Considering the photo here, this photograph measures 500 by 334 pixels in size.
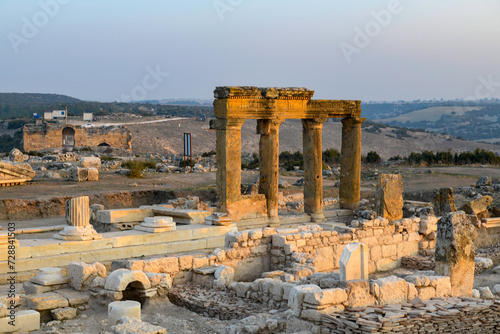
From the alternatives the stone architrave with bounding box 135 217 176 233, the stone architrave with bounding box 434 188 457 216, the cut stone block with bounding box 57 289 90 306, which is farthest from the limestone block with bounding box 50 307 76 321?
the stone architrave with bounding box 434 188 457 216

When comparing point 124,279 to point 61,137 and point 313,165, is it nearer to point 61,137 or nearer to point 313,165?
point 313,165

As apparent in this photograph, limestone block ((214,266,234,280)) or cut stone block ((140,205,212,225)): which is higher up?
cut stone block ((140,205,212,225))

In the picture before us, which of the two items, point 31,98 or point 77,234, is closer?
point 77,234

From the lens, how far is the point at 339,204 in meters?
20.5

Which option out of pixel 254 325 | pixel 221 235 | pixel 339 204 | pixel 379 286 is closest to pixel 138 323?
pixel 254 325

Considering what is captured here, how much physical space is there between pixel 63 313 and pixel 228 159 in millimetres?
7540

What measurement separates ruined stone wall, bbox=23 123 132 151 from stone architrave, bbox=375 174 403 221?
36.8m

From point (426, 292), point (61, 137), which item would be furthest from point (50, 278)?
point (61, 137)

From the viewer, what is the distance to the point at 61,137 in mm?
51969

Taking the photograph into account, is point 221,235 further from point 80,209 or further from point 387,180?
point 387,180

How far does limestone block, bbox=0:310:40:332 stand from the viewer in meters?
9.33

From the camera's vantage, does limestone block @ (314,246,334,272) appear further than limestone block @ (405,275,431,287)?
Yes

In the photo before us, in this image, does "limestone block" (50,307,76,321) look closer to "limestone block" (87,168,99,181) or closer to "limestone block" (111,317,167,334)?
"limestone block" (111,317,167,334)

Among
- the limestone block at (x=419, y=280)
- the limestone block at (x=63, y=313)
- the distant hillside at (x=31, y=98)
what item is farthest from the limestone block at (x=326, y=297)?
the distant hillside at (x=31, y=98)
